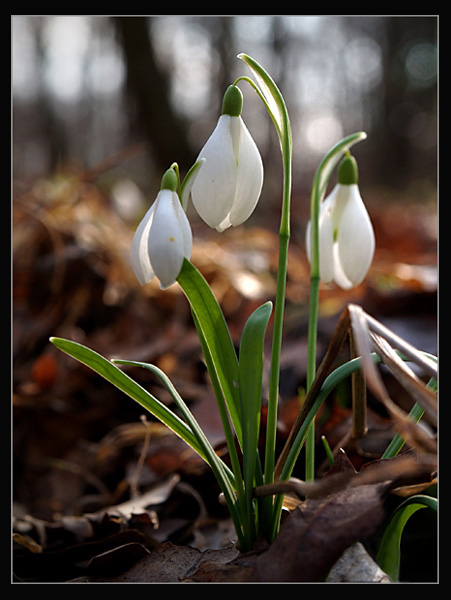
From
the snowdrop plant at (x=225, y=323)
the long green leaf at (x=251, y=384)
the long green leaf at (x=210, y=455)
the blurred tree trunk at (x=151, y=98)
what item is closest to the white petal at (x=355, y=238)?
the snowdrop plant at (x=225, y=323)

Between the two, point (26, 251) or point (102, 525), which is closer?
point (102, 525)

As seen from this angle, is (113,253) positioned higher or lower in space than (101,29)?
lower

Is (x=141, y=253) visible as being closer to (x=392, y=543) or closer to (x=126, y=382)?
(x=126, y=382)

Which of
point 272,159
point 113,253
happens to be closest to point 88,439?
point 113,253

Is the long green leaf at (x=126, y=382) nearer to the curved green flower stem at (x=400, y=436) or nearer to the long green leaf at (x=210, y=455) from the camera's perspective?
the long green leaf at (x=210, y=455)

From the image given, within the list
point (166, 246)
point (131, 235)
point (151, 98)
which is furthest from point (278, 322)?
point (151, 98)

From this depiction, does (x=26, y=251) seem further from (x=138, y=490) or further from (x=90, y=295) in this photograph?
(x=138, y=490)

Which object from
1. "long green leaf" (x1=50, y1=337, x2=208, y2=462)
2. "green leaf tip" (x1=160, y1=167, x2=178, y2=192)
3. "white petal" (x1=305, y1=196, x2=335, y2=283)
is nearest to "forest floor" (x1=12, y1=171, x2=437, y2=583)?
"long green leaf" (x1=50, y1=337, x2=208, y2=462)
